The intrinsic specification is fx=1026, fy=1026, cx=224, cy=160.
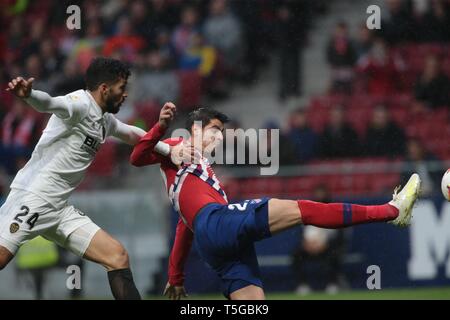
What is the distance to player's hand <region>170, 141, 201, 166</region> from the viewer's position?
692 cm

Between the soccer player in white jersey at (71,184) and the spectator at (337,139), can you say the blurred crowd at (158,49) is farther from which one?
the soccer player in white jersey at (71,184)

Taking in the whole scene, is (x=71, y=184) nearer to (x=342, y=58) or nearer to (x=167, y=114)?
(x=167, y=114)

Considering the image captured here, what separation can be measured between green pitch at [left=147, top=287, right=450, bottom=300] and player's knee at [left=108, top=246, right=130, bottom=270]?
363cm

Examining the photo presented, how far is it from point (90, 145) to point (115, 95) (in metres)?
0.39

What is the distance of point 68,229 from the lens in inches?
280

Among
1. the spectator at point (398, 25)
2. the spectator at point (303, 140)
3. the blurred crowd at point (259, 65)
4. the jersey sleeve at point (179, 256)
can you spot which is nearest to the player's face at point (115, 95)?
the jersey sleeve at point (179, 256)

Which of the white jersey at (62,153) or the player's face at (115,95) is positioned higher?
the player's face at (115,95)

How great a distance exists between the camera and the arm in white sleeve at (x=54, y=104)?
6.48m

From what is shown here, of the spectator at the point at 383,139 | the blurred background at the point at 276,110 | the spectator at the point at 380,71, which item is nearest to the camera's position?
the blurred background at the point at 276,110

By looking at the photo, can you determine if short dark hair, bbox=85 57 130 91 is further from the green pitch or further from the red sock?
the green pitch

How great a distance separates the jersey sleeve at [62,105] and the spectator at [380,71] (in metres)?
7.00

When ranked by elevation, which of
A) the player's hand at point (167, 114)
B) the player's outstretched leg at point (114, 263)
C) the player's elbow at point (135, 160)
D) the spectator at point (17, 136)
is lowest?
the player's outstretched leg at point (114, 263)

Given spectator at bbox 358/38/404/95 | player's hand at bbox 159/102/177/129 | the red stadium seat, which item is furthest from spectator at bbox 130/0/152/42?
player's hand at bbox 159/102/177/129

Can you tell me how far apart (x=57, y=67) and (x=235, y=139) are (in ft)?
12.6
